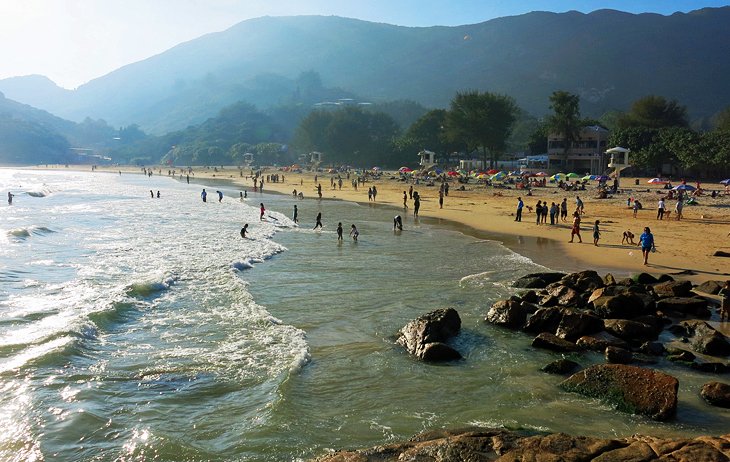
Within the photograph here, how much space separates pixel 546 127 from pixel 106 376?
8137cm

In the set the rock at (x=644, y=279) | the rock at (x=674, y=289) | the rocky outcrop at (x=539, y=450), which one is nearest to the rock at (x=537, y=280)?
the rock at (x=644, y=279)


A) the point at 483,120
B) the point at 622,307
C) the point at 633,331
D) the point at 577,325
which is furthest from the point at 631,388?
the point at 483,120

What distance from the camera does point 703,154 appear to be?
5272 cm

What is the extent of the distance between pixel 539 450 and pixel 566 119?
7431 centimetres

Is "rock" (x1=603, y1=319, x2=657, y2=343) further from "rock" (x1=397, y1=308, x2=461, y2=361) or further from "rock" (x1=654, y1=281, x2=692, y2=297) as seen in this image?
"rock" (x1=397, y1=308, x2=461, y2=361)

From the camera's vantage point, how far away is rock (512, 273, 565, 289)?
16.2 m

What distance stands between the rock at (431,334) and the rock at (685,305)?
5.62 metres

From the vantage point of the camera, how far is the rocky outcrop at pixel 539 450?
5.82m

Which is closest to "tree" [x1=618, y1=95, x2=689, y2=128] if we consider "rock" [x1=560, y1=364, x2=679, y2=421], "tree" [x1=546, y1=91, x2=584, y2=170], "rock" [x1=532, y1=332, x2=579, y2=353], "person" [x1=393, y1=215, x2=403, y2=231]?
"tree" [x1=546, y1=91, x2=584, y2=170]

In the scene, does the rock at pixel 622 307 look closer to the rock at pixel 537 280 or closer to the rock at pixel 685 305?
the rock at pixel 685 305

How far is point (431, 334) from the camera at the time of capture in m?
11.3

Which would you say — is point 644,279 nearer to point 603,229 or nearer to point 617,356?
point 617,356

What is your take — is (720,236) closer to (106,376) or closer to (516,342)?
(516,342)

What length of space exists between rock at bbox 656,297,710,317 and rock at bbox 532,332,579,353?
3.84 metres
